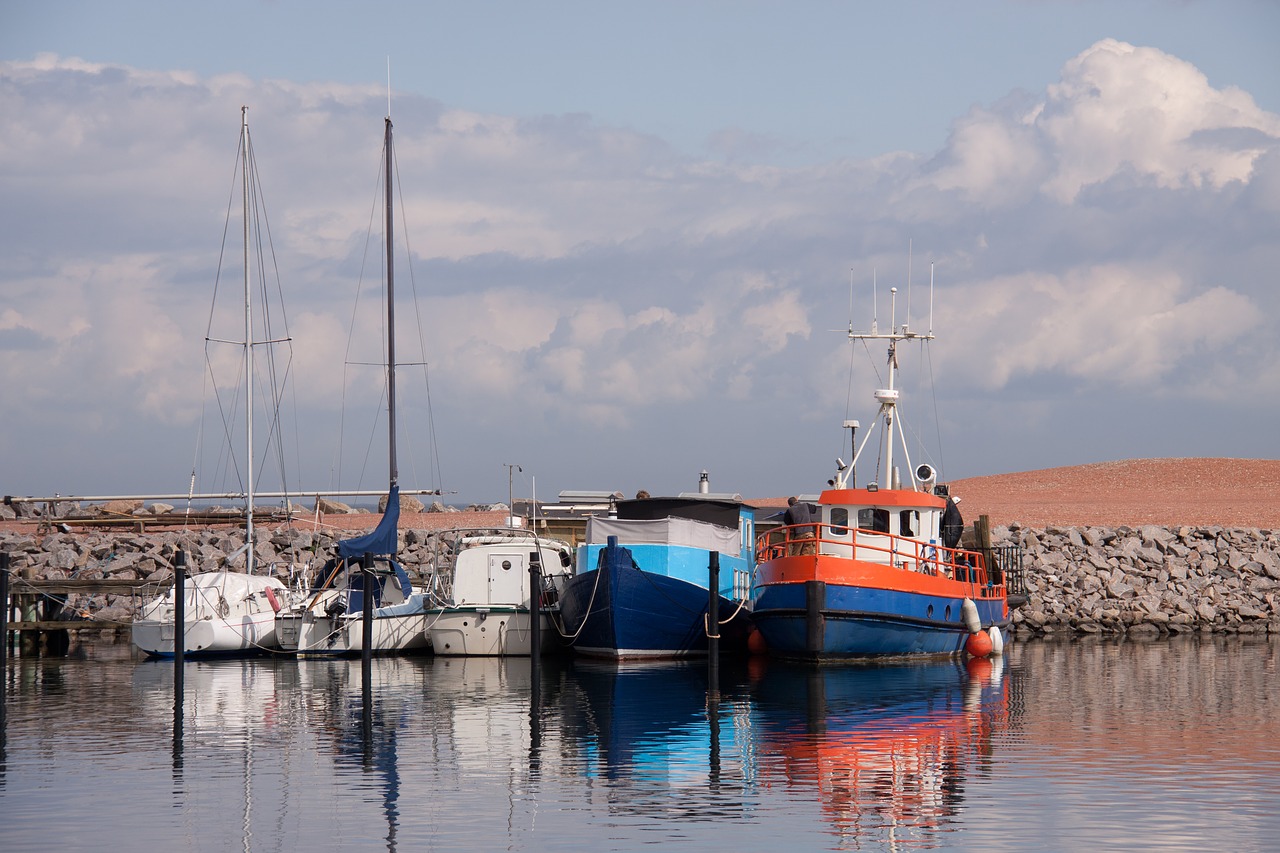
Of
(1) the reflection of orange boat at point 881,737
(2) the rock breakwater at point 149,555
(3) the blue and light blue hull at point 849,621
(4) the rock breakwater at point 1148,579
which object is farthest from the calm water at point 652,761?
(2) the rock breakwater at point 149,555

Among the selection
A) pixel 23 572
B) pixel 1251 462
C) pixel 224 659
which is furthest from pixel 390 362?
pixel 1251 462

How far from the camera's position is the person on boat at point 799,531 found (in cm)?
2841

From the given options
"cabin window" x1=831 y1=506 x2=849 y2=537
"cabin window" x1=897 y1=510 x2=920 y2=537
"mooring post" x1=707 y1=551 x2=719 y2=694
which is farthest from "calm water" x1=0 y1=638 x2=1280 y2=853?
"cabin window" x1=897 y1=510 x2=920 y2=537

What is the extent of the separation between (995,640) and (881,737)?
12605mm

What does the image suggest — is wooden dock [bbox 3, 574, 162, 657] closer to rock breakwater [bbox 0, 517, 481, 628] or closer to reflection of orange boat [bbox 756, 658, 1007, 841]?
rock breakwater [bbox 0, 517, 481, 628]

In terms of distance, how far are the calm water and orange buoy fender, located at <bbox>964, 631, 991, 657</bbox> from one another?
9.82ft

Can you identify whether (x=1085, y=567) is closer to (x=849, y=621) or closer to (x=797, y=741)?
(x=849, y=621)

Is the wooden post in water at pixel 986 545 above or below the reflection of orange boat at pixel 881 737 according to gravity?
above

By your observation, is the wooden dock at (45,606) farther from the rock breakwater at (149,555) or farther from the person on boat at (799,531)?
the person on boat at (799,531)

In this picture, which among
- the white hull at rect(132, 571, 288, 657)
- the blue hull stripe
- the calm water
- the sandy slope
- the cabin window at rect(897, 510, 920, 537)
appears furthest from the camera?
the sandy slope

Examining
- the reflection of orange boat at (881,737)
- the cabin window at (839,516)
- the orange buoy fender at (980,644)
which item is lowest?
the reflection of orange boat at (881,737)

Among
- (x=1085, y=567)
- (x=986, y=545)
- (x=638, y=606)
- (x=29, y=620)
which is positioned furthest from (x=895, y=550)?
(x=29, y=620)

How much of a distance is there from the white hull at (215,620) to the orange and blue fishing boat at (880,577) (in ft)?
35.6

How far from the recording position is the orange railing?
1102 inches
